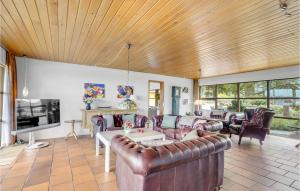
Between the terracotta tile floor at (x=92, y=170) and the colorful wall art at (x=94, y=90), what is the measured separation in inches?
80.4

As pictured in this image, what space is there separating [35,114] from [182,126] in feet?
12.5

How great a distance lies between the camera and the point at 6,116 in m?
3.90

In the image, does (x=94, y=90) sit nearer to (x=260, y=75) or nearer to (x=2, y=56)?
(x=2, y=56)

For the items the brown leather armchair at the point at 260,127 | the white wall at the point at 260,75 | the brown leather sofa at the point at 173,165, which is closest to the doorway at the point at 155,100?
the white wall at the point at 260,75

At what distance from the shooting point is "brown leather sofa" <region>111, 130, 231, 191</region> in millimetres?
1466

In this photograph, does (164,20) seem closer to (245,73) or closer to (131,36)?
(131,36)

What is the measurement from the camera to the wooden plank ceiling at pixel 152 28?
2.01m

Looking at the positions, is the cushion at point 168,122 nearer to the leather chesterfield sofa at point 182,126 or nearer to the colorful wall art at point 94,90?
the leather chesterfield sofa at point 182,126

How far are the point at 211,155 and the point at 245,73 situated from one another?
19.0ft

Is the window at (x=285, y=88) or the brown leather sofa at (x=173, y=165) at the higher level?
the window at (x=285, y=88)

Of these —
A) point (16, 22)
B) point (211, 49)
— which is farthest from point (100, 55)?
point (211, 49)

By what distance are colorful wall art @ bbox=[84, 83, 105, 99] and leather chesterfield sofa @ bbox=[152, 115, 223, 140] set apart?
7.79 ft

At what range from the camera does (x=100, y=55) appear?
4.32 meters

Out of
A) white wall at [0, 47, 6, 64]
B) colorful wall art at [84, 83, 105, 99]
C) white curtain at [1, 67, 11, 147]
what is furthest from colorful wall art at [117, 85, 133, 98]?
white wall at [0, 47, 6, 64]
